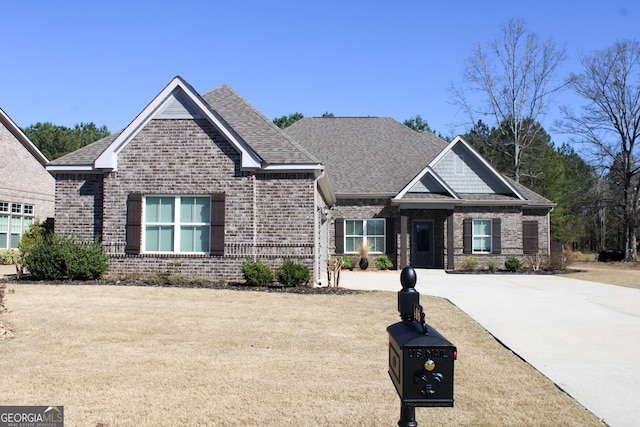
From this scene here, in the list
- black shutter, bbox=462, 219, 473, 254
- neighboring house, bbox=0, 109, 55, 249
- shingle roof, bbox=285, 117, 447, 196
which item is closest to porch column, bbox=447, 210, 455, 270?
black shutter, bbox=462, 219, 473, 254

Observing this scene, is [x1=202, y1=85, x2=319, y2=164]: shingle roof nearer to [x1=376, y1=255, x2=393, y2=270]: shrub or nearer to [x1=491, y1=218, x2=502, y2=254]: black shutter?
[x1=376, y1=255, x2=393, y2=270]: shrub

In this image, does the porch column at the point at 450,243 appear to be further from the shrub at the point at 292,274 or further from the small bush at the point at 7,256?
the small bush at the point at 7,256

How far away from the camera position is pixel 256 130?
58.6ft

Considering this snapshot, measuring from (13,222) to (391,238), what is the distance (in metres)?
18.5

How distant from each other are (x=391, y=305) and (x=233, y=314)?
3.45m

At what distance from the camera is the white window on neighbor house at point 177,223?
16188 mm

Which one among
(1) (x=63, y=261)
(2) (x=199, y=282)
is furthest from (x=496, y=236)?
(1) (x=63, y=261)

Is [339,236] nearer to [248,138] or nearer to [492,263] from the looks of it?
[492,263]

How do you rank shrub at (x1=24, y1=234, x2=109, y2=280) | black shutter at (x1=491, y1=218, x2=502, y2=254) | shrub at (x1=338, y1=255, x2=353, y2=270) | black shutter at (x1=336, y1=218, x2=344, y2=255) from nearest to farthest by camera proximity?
shrub at (x1=24, y1=234, x2=109, y2=280) → shrub at (x1=338, y1=255, x2=353, y2=270) → black shutter at (x1=336, y1=218, x2=344, y2=255) → black shutter at (x1=491, y1=218, x2=502, y2=254)

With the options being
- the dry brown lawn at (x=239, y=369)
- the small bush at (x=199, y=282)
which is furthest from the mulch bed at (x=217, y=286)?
the dry brown lawn at (x=239, y=369)

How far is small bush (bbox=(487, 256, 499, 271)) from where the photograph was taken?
2419 cm

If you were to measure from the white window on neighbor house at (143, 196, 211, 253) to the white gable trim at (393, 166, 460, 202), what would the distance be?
33.8 ft

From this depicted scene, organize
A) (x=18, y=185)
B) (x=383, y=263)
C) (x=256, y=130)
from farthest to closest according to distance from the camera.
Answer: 1. (x=18, y=185)
2. (x=383, y=263)
3. (x=256, y=130)

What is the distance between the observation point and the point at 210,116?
52.4ft
